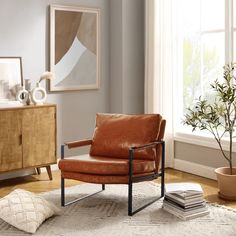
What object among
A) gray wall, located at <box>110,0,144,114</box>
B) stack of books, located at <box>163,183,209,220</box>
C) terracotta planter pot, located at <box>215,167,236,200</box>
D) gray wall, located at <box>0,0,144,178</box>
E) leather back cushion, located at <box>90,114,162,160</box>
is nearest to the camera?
stack of books, located at <box>163,183,209,220</box>

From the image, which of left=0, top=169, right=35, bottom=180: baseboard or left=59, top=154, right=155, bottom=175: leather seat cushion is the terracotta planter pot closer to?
left=59, top=154, right=155, bottom=175: leather seat cushion

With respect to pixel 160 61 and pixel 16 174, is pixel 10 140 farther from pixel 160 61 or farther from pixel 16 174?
pixel 160 61

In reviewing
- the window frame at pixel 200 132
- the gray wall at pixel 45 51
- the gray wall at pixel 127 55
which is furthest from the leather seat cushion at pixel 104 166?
the gray wall at pixel 127 55

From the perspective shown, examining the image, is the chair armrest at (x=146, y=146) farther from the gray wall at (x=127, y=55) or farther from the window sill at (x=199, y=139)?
the gray wall at (x=127, y=55)

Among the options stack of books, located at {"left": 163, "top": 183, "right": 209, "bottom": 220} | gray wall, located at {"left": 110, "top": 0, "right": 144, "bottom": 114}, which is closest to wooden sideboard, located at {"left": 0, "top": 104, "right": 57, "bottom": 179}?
gray wall, located at {"left": 110, "top": 0, "right": 144, "bottom": 114}

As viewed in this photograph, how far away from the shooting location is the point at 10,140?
4.61 metres

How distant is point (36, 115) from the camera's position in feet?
15.7

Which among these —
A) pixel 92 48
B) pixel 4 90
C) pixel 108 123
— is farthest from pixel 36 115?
pixel 92 48

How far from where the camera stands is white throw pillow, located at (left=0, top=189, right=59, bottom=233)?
3.39 m

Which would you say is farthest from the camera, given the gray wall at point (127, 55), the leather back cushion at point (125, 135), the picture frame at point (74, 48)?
the gray wall at point (127, 55)

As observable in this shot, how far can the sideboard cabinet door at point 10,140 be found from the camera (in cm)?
455

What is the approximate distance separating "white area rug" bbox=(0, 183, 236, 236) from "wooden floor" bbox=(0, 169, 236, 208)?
46cm

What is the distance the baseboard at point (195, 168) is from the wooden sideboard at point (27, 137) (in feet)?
4.97

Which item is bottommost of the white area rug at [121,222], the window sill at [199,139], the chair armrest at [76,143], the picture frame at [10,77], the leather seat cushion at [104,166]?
the white area rug at [121,222]
